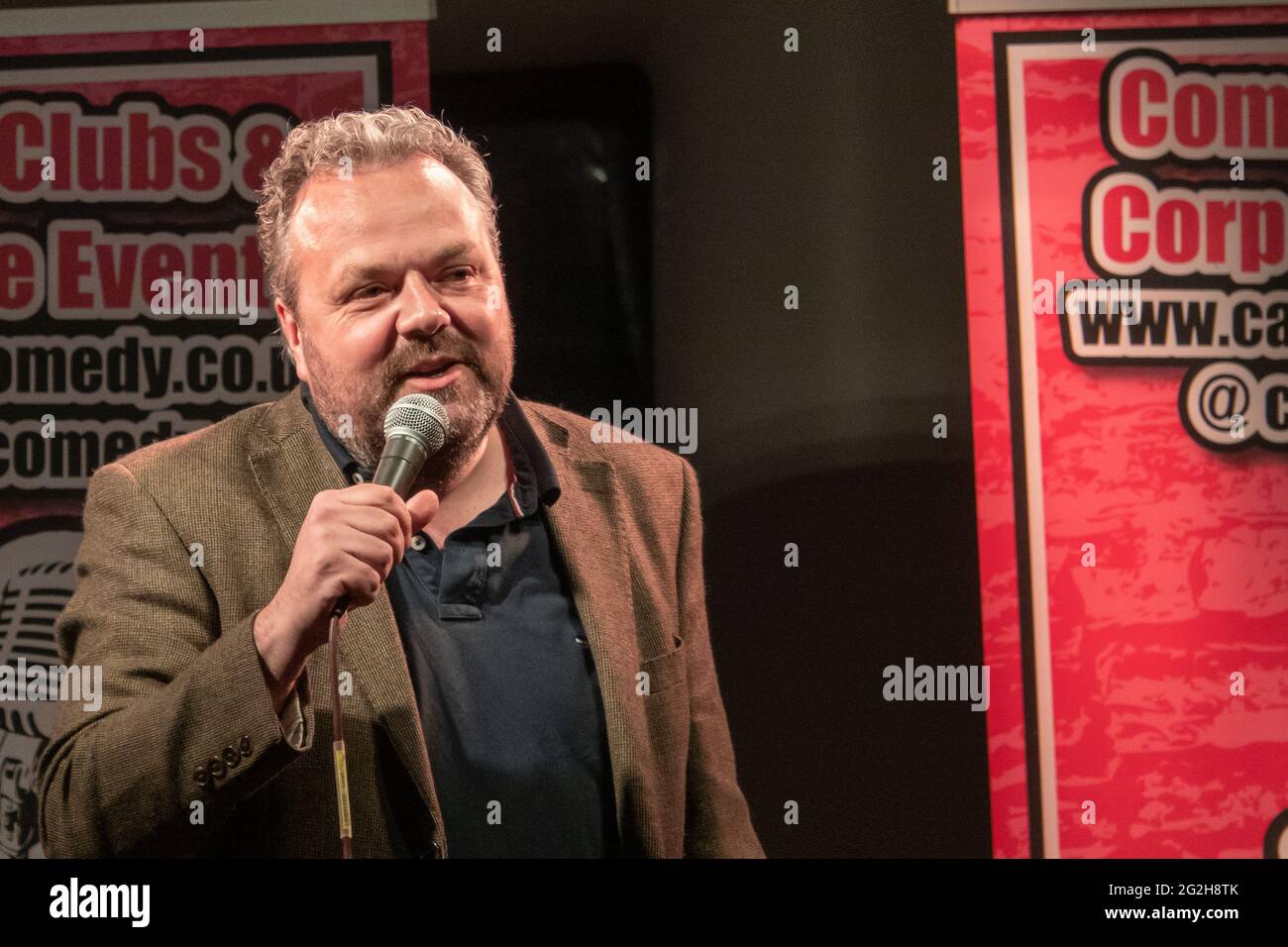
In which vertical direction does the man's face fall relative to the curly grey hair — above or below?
below

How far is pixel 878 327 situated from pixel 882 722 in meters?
0.76

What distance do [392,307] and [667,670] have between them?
2.64 ft

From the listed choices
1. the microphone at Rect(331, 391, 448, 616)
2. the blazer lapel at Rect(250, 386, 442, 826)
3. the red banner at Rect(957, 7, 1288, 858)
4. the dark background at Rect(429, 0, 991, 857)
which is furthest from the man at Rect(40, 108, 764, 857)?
the red banner at Rect(957, 7, 1288, 858)

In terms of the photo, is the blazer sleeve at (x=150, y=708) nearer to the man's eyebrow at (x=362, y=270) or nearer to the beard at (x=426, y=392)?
the beard at (x=426, y=392)

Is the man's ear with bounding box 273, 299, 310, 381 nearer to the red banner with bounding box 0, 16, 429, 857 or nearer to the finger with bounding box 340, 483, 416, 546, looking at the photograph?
the red banner with bounding box 0, 16, 429, 857

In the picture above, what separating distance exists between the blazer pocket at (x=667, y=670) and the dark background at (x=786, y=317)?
13 cm

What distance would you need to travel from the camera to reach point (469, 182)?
2447 mm

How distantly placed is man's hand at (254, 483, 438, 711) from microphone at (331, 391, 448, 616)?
3 cm

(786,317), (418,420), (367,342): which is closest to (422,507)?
(418,420)

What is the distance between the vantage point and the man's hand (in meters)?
1.79

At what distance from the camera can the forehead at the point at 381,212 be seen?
230cm

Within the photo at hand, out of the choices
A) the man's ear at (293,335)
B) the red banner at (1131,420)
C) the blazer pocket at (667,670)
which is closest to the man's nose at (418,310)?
the man's ear at (293,335)
